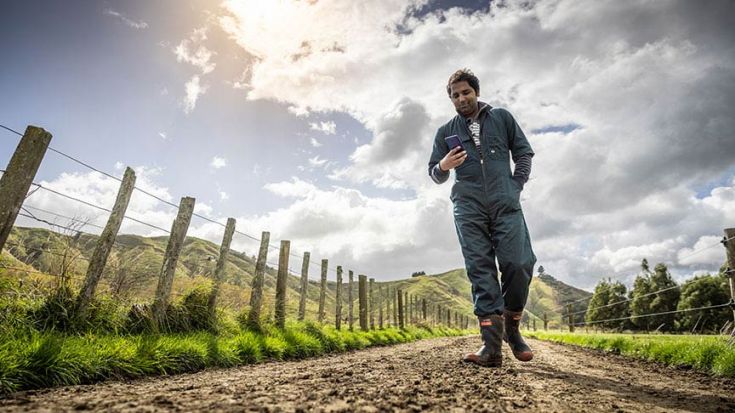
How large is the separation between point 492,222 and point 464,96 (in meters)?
1.33

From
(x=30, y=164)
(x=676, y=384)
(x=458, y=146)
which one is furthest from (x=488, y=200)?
(x=30, y=164)

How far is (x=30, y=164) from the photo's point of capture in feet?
13.2

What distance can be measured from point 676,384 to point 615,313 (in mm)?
73134

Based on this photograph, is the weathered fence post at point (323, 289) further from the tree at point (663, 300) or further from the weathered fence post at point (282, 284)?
the tree at point (663, 300)

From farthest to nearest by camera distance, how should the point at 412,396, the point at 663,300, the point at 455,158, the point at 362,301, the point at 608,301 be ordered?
the point at 608,301
the point at 663,300
the point at 362,301
the point at 455,158
the point at 412,396

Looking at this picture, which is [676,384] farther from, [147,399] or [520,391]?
[147,399]

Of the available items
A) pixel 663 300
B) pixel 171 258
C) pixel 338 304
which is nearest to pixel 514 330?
pixel 171 258

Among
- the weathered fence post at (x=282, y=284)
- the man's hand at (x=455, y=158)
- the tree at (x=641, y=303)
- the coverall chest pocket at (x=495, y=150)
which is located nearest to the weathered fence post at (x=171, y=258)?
the weathered fence post at (x=282, y=284)

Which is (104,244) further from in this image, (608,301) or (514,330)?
(608,301)

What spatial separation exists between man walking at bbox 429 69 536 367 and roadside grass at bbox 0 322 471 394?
3.15m

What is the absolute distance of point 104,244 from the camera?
204 inches

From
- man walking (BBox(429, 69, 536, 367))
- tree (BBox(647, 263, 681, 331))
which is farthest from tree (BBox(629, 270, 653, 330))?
man walking (BBox(429, 69, 536, 367))

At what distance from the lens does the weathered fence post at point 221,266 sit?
6445 mm

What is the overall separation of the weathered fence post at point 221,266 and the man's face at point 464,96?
16.8 feet
